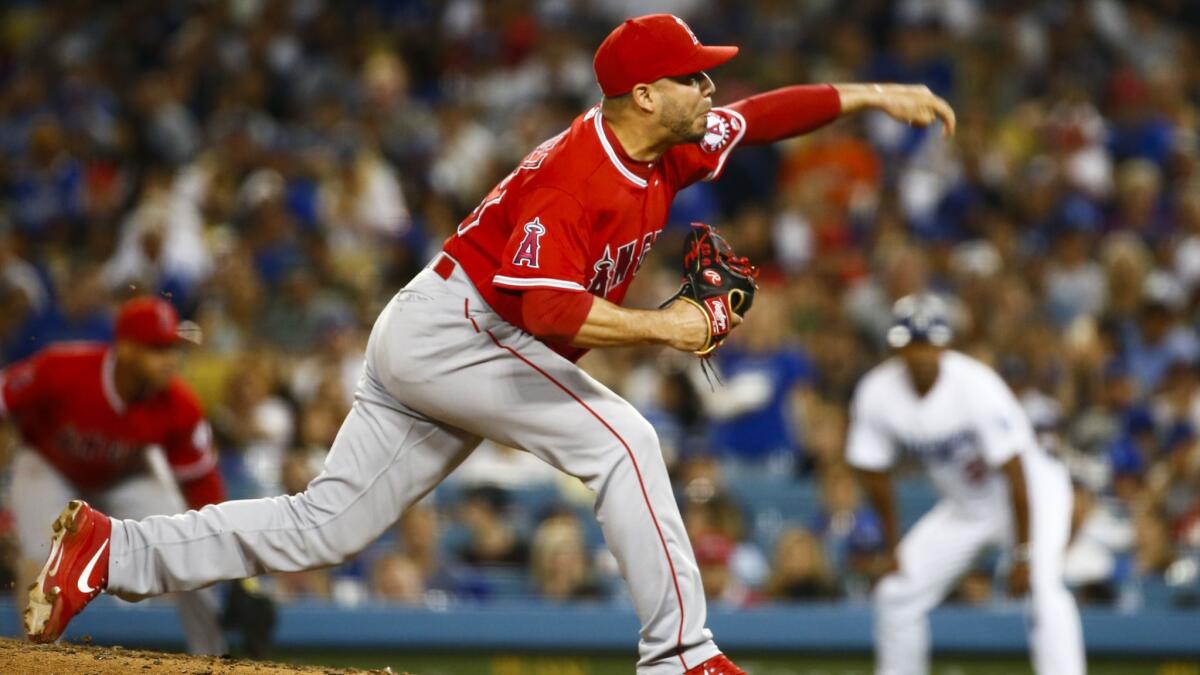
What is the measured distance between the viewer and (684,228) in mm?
→ 10023

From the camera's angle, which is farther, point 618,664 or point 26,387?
point 618,664

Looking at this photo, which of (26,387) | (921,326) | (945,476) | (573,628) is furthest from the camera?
(573,628)

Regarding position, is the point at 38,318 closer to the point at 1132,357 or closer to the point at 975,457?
the point at 975,457

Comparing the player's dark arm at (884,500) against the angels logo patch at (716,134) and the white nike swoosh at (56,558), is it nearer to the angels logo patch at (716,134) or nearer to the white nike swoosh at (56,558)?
the angels logo patch at (716,134)

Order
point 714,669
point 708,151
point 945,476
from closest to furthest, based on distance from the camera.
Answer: point 714,669 → point 708,151 → point 945,476

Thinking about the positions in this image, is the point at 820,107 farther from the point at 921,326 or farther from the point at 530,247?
the point at 921,326

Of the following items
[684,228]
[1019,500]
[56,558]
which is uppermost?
[684,228]

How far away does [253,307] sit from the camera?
29.5 ft

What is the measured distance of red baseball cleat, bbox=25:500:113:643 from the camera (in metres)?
3.79

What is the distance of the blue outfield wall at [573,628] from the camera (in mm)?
7305

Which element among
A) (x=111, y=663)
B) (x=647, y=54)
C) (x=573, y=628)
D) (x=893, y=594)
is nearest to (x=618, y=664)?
(x=573, y=628)

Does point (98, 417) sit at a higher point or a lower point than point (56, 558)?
higher

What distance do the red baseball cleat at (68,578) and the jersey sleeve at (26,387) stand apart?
2.08 metres

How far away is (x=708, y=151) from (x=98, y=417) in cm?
290
